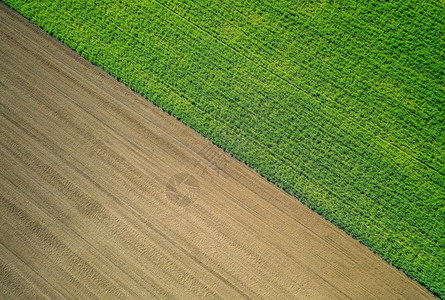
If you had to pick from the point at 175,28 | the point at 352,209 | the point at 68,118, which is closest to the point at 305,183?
the point at 352,209

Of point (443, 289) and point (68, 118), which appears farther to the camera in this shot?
point (68, 118)

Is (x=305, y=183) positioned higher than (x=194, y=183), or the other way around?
(x=305, y=183)

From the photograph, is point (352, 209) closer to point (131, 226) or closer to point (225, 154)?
point (225, 154)

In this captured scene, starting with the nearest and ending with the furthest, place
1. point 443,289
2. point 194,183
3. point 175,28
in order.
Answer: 1. point 443,289
2. point 194,183
3. point 175,28

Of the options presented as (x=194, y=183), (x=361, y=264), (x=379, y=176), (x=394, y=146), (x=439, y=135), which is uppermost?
(x=439, y=135)

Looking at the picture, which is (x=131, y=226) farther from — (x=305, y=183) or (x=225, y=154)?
(x=305, y=183)

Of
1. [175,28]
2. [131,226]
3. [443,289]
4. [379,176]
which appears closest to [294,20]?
[175,28]

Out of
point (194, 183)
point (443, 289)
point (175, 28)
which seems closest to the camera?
point (443, 289)
